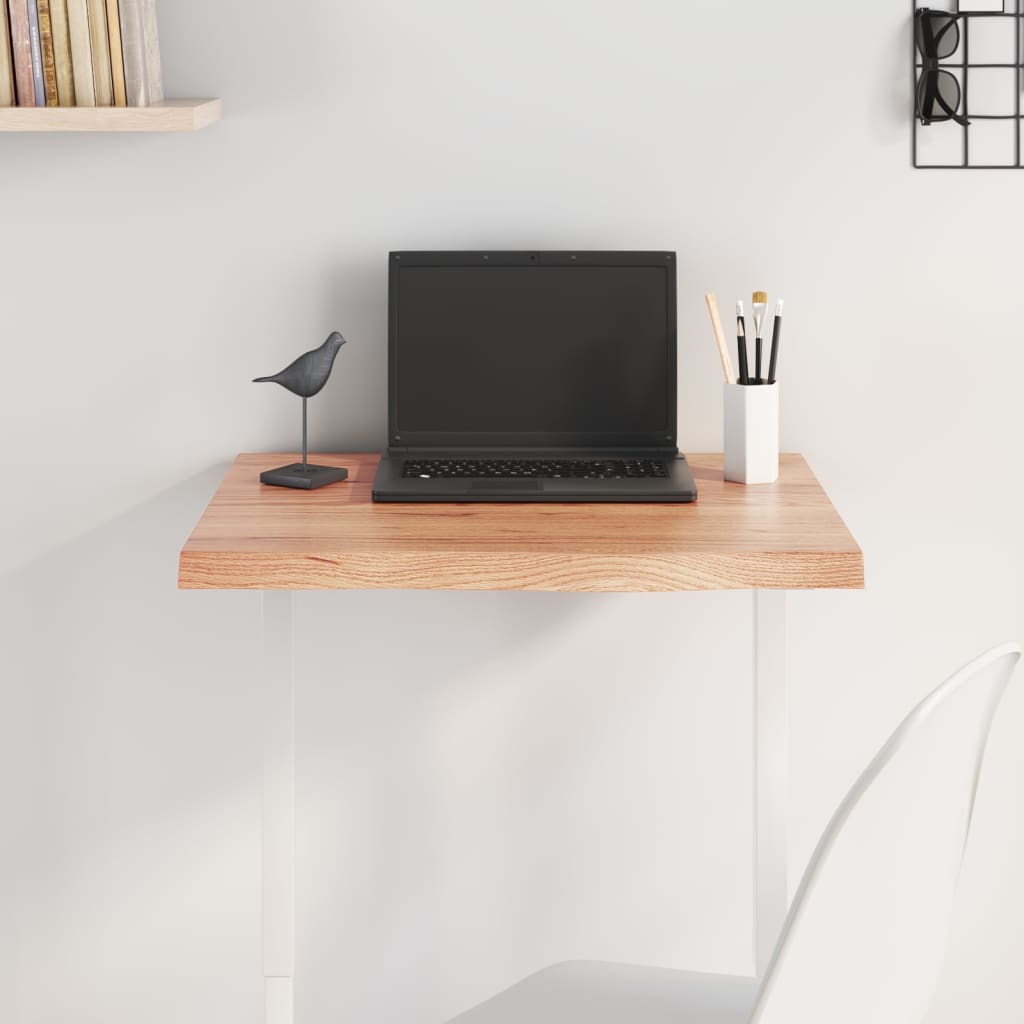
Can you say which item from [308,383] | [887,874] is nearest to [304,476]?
[308,383]

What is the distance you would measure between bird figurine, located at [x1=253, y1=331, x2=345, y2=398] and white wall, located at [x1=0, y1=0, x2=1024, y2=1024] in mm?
147

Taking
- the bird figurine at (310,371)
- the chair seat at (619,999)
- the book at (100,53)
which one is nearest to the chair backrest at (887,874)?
the chair seat at (619,999)

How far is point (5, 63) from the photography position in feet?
4.74

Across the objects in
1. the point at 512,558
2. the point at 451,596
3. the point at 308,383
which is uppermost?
the point at 308,383

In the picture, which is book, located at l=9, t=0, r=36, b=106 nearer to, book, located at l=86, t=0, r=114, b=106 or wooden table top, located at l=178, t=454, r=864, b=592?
book, located at l=86, t=0, r=114, b=106

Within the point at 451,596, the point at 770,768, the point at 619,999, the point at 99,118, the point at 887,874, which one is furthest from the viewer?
the point at 451,596

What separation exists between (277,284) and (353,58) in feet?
0.93

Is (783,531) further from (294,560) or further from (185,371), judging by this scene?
(185,371)

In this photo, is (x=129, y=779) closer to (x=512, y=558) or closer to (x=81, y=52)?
(x=512, y=558)

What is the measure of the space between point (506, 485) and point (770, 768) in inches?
18.1

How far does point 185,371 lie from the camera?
5.44 ft

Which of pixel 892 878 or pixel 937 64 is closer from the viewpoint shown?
pixel 892 878

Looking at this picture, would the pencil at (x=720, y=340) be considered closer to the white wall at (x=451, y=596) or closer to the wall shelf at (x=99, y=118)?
the white wall at (x=451, y=596)

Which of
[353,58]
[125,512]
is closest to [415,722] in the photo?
[125,512]
